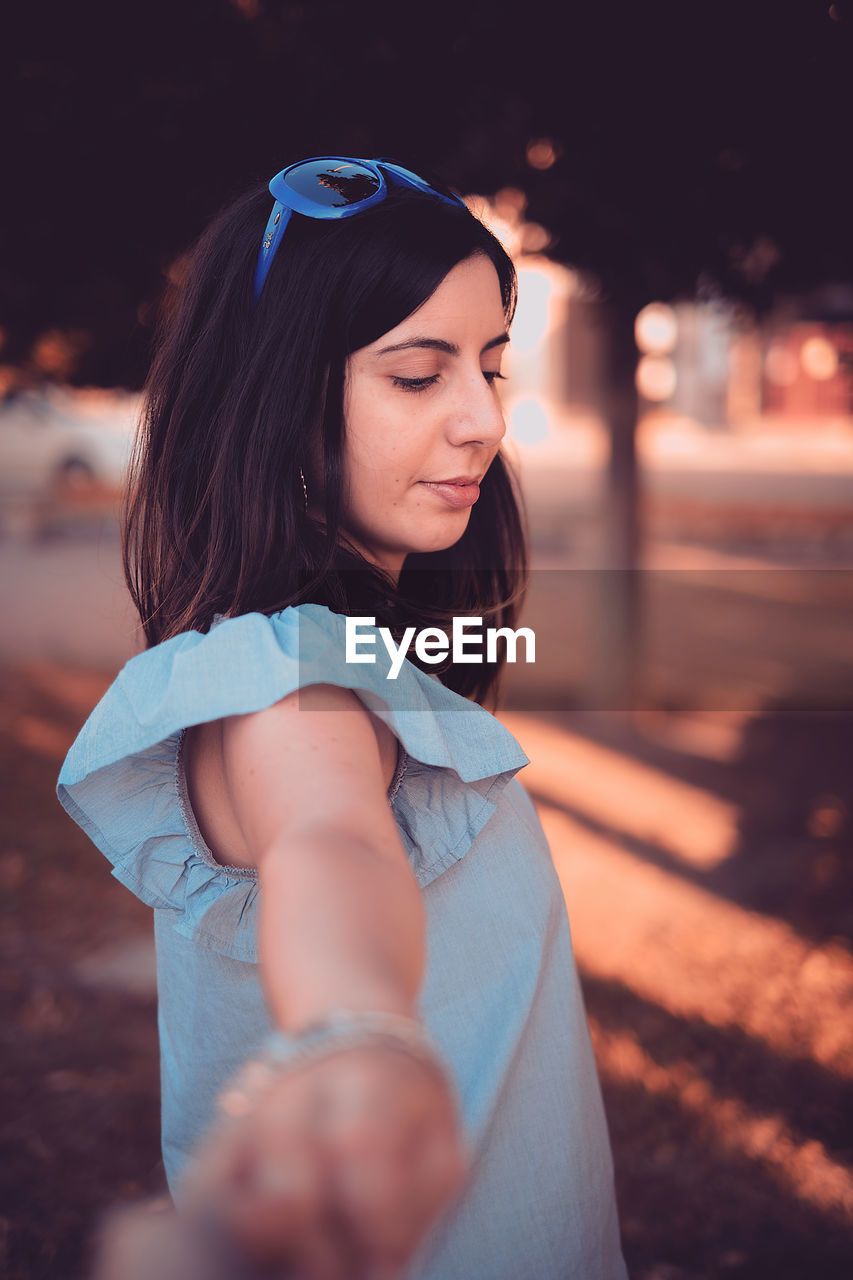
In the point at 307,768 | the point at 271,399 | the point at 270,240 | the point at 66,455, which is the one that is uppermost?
the point at 66,455

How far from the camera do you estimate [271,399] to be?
1100 millimetres

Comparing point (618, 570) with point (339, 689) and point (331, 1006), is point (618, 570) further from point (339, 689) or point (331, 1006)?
point (331, 1006)

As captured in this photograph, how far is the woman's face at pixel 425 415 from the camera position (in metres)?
1.12

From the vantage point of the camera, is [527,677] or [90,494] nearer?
[527,677]

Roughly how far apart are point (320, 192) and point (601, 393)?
4.04 m

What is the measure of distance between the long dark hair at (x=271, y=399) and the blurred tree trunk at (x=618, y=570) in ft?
12.5

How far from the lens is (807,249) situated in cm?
301

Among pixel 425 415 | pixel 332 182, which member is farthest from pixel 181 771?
pixel 332 182

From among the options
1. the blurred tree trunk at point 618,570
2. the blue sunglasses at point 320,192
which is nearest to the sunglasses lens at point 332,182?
the blue sunglasses at point 320,192

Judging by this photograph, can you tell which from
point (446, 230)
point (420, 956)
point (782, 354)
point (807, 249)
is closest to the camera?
point (420, 956)

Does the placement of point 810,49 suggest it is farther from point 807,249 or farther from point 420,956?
point 420,956

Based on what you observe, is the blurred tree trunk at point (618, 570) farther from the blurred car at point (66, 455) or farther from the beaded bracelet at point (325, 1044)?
the blurred car at point (66, 455)

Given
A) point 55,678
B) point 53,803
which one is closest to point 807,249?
point 53,803

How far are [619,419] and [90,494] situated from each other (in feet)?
36.4
